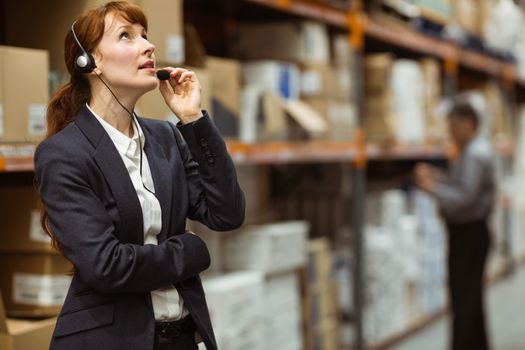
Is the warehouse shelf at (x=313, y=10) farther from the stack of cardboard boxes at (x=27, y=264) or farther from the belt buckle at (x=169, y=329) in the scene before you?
the belt buckle at (x=169, y=329)

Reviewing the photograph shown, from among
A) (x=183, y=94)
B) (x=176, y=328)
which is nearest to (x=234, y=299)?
(x=176, y=328)

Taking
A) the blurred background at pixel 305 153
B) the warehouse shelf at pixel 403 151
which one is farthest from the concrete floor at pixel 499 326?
the warehouse shelf at pixel 403 151

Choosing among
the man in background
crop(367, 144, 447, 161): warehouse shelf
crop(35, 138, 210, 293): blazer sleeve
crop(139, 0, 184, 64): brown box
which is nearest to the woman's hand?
crop(35, 138, 210, 293): blazer sleeve

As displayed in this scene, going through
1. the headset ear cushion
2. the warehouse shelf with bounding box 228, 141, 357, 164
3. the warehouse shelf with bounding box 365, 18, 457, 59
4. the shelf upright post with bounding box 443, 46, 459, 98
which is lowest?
the warehouse shelf with bounding box 228, 141, 357, 164

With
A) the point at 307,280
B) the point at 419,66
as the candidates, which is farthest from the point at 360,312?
the point at 419,66

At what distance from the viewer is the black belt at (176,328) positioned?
159cm

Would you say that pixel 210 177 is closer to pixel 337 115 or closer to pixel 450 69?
pixel 337 115

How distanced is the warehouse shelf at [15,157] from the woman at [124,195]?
604mm

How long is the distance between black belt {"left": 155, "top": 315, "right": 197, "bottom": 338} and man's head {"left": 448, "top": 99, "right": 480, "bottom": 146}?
340cm

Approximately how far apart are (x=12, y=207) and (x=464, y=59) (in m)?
5.06

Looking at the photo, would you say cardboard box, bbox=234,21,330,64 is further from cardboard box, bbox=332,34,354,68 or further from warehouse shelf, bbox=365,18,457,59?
warehouse shelf, bbox=365,18,457,59

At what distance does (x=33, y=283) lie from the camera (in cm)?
242

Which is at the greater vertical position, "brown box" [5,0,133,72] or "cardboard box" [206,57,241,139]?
"brown box" [5,0,133,72]

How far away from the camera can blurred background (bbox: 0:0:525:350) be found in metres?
2.43
